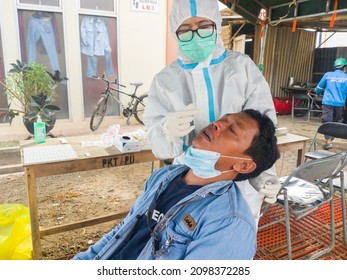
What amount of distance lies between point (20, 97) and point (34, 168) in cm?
275

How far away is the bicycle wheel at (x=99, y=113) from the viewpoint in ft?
16.2

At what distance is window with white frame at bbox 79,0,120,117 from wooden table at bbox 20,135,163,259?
3.39 m

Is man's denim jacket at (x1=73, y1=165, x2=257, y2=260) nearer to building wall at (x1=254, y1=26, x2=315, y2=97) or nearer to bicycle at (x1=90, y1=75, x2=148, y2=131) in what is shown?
bicycle at (x1=90, y1=75, x2=148, y2=131)

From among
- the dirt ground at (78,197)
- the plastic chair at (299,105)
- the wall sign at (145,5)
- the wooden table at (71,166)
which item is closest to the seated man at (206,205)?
the wooden table at (71,166)

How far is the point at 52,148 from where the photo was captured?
190cm

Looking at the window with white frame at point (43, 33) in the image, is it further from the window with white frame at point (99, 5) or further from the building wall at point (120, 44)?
the window with white frame at point (99, 5)

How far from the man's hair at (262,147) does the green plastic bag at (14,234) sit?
1.42 metres

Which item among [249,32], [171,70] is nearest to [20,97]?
[171,70]

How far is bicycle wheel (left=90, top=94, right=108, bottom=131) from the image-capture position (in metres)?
4.93

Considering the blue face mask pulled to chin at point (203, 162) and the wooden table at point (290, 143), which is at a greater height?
→ the blue face mask pulled to chin at point (203, 162)

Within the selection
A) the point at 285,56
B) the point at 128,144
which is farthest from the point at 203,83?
the point at 285,56

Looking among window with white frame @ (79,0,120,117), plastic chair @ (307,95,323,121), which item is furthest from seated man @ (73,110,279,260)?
plastic chair @ (307,95,323,121)

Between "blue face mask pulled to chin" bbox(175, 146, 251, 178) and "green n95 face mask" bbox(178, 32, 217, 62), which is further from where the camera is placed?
"green n95 face mask" bbox(178, 32, 217, 62)
